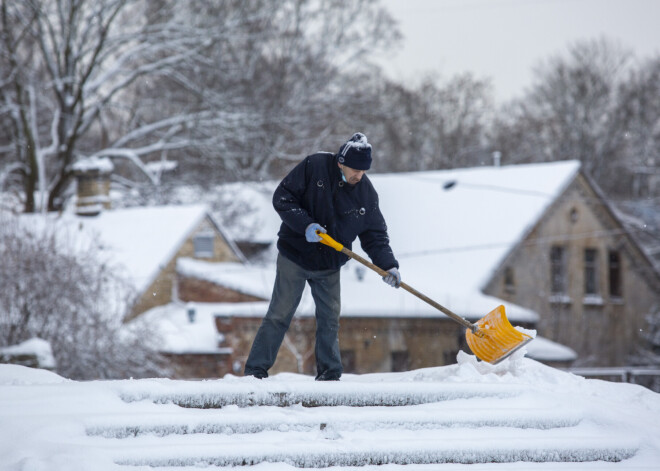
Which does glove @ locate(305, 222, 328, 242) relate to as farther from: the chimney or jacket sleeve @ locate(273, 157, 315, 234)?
the chimney

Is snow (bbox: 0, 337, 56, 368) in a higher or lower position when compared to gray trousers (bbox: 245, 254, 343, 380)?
lower

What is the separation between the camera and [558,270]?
86.1 ft

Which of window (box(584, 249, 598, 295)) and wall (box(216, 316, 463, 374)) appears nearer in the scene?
wall (box(216, 316, 463, 374))

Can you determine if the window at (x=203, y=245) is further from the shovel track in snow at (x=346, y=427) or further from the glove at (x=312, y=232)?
the shovel track in snow at (x=346, y=427)

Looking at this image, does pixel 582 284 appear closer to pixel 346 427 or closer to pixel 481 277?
pixel 481 277

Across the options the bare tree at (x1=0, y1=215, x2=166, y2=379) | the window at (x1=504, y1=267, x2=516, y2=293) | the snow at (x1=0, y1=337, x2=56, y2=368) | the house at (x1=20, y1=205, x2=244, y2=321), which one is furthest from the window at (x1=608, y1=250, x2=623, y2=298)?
the snow at (x1=0, y1=337, x2=56, y2=368)

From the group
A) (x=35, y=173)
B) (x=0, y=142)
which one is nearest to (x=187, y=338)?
(x=35, y=173)

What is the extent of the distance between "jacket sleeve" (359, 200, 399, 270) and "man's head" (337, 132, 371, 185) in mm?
418

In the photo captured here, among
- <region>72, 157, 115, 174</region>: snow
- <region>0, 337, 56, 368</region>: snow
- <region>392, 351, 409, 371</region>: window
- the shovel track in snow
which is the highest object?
<region>72, 157, 115, 174</region>: snow

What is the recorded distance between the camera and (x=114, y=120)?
102ft

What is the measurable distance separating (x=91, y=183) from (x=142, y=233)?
188 centimetres

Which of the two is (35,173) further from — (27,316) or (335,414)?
(335,414)

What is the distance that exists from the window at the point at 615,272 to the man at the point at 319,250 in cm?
2289

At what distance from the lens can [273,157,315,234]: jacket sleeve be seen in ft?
19.9
